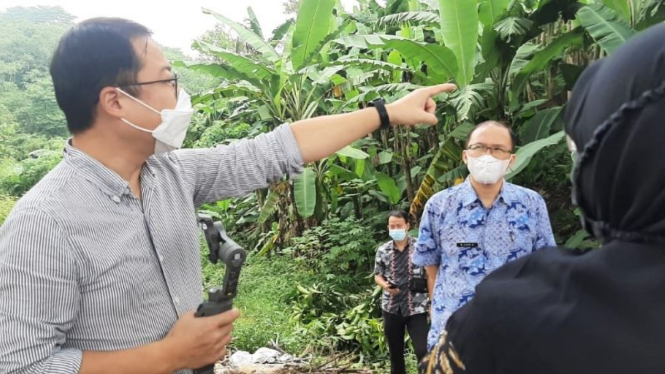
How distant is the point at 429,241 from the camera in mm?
2611

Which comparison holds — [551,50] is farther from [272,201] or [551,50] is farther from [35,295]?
[35,295]

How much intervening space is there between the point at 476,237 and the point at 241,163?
1305 millimetres

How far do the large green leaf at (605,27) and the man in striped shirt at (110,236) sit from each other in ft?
8.98

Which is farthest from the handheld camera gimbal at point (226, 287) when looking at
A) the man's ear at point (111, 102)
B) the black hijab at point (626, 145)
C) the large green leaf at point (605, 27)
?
the large green leaf at point (605, 27)

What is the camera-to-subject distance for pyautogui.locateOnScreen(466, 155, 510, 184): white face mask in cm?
248

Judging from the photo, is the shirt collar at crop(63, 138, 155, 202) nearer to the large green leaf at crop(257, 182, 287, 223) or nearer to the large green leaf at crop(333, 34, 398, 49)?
the large green leaf at crop(333, 34, 398, 49)

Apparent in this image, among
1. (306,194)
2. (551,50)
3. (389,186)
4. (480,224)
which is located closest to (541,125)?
(551,50)

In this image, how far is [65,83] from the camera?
1.22 meters

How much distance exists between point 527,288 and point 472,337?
11 centimetres

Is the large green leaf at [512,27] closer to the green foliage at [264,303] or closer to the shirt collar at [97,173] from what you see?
the green foliage at [264,303]

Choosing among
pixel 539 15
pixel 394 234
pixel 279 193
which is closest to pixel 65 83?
pixel 394 234

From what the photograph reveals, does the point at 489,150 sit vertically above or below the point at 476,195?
above

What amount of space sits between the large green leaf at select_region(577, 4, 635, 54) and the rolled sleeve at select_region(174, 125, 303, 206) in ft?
8.13

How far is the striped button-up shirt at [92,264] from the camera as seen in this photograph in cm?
105
